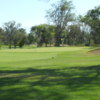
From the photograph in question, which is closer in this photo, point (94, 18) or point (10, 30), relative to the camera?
point (94, 18)

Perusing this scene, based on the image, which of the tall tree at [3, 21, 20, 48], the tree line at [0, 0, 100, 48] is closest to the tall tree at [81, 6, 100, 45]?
the tree line at [0, 0, 100, 48]

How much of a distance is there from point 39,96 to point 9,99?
0.86 metres

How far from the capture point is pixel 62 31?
11019 cm

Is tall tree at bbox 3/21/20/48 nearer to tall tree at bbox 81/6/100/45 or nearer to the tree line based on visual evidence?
the tree line

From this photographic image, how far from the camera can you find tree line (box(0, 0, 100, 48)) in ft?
325

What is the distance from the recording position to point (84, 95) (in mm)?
7047

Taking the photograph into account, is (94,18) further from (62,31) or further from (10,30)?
(10,30)

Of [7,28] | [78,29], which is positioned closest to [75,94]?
[78,29]

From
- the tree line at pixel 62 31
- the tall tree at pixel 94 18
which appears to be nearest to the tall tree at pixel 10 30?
the tree line at pixel 62 31

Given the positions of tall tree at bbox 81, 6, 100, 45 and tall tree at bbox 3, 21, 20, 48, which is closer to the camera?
tall tree at bbox 81, 6, 100, 45

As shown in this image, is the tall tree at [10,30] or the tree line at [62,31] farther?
the tall tree at [10,30]

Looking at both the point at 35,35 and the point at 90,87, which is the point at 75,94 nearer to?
the point at 90,87

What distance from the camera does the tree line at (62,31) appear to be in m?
99.0

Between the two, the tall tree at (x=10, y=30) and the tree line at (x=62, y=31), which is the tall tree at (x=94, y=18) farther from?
the tall tree at (x=10, y=30)
